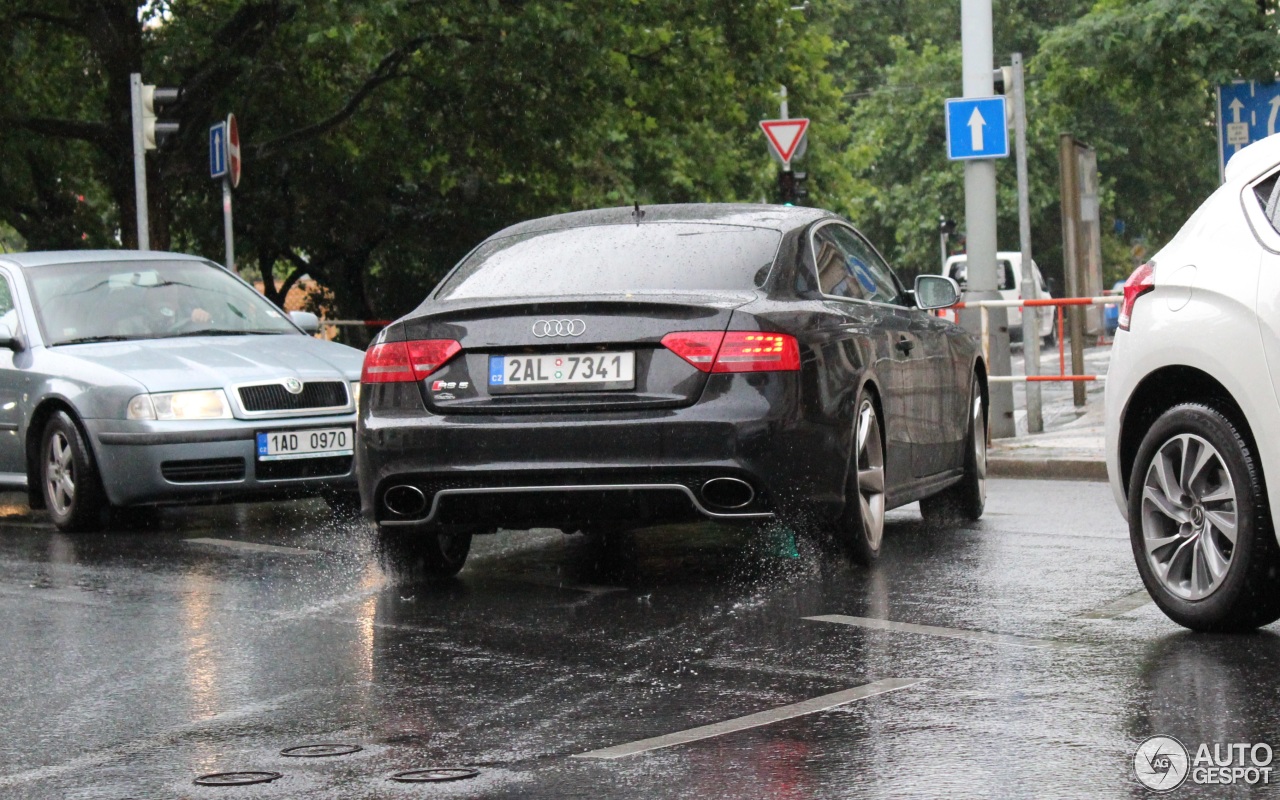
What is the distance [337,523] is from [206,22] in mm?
16186

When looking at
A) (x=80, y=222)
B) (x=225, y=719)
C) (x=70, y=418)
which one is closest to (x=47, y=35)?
(x=80, y=222)

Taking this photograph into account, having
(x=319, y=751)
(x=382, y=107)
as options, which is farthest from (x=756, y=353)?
(x=382, y=107)

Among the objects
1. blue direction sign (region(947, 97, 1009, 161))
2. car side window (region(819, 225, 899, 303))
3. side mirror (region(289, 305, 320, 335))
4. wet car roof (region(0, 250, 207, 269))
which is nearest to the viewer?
car side window (region(819, 225, 899, 303))

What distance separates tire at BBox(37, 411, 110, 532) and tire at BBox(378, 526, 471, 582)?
2578 millimetres

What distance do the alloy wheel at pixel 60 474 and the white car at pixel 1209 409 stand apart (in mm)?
5783

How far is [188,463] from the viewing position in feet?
33.2

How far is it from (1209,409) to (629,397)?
2114 mm

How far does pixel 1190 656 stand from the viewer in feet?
19.6

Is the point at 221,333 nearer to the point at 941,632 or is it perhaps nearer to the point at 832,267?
the point at 832,267

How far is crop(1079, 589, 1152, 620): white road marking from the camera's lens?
6.87 meters

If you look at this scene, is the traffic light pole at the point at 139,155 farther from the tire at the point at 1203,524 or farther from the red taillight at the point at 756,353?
the tire at the point at 1203,524

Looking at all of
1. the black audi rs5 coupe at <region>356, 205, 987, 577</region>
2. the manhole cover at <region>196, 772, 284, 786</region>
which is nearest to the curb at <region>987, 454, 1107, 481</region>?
the black audi rs5 coupe at <region>356, 205, 987, 577</region>

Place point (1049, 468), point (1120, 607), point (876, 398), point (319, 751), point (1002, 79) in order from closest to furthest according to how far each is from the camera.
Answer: point (319, 751)
point (1120, 607)
point (876, 398)
point (1049, 468)
point (1002, 79)

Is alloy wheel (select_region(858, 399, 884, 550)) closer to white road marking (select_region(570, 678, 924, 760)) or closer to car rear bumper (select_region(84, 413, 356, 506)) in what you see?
white road marking (select_region(570, 678, 924, 760))
